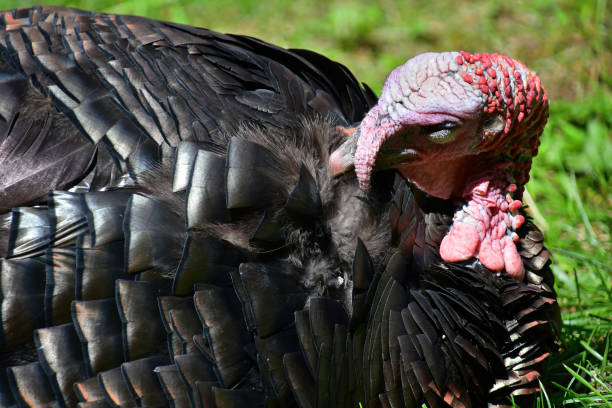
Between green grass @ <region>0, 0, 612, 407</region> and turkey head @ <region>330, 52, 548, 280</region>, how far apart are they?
75 centimetres

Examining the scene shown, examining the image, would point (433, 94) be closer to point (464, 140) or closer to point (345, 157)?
point (464, 140)

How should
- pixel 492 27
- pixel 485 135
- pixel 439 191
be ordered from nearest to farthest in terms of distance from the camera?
pixel 485 135
pixel 439 191
pixel 492 27

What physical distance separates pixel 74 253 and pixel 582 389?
70.7 inches

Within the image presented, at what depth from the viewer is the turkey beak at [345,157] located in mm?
2090

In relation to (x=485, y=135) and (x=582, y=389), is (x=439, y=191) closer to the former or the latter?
(x=485, y=135)

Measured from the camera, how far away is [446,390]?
2.06 meters

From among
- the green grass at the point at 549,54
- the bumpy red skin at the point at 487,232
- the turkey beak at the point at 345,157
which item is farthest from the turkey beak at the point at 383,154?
the green grass at the point at 549,54

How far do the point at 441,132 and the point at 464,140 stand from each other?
0.30 feet

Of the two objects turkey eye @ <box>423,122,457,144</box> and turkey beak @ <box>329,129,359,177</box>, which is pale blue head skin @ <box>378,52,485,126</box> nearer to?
turkey eye @ <box>423,122,457,144</box>

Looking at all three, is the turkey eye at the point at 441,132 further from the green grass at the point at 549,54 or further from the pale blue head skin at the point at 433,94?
the green grass at the point at 549,54

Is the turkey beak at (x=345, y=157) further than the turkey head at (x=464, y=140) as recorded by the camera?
Yes

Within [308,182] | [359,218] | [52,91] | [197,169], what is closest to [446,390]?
[359,218]

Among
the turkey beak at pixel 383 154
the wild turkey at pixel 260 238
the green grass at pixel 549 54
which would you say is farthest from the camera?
the green grass at pixel 549 54

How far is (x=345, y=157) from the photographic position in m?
2.10
